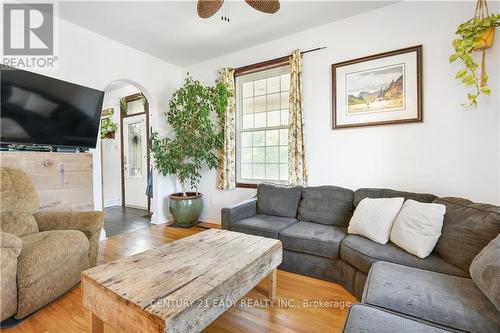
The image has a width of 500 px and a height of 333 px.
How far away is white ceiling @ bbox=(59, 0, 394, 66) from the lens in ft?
8.37

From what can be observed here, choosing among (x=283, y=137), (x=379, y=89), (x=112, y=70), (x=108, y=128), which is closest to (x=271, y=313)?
(x=283, y=137)

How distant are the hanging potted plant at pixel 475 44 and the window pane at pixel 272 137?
1.99 m

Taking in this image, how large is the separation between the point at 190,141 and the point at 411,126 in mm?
2846

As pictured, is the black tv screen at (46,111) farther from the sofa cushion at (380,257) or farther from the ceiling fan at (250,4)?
the sofa cushion at (380,257)

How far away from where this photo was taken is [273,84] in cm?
342

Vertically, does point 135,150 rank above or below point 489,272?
above

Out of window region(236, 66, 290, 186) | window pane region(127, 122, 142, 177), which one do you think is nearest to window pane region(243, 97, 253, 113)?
window region(236, 66, 290, 186)

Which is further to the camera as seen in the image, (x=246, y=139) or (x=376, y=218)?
(x=246, y=139)

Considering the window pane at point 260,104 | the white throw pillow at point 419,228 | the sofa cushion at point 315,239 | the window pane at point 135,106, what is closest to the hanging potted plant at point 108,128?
the window pane at point 135,106

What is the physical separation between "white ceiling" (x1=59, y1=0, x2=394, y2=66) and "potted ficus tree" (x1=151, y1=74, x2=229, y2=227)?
2.00ft

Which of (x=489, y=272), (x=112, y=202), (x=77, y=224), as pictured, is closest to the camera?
(x=489, y=272)

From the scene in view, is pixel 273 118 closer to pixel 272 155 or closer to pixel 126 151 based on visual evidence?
pixel 272 155

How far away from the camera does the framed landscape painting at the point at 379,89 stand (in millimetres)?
2443

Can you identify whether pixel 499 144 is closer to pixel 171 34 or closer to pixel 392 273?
pixel 392 273
